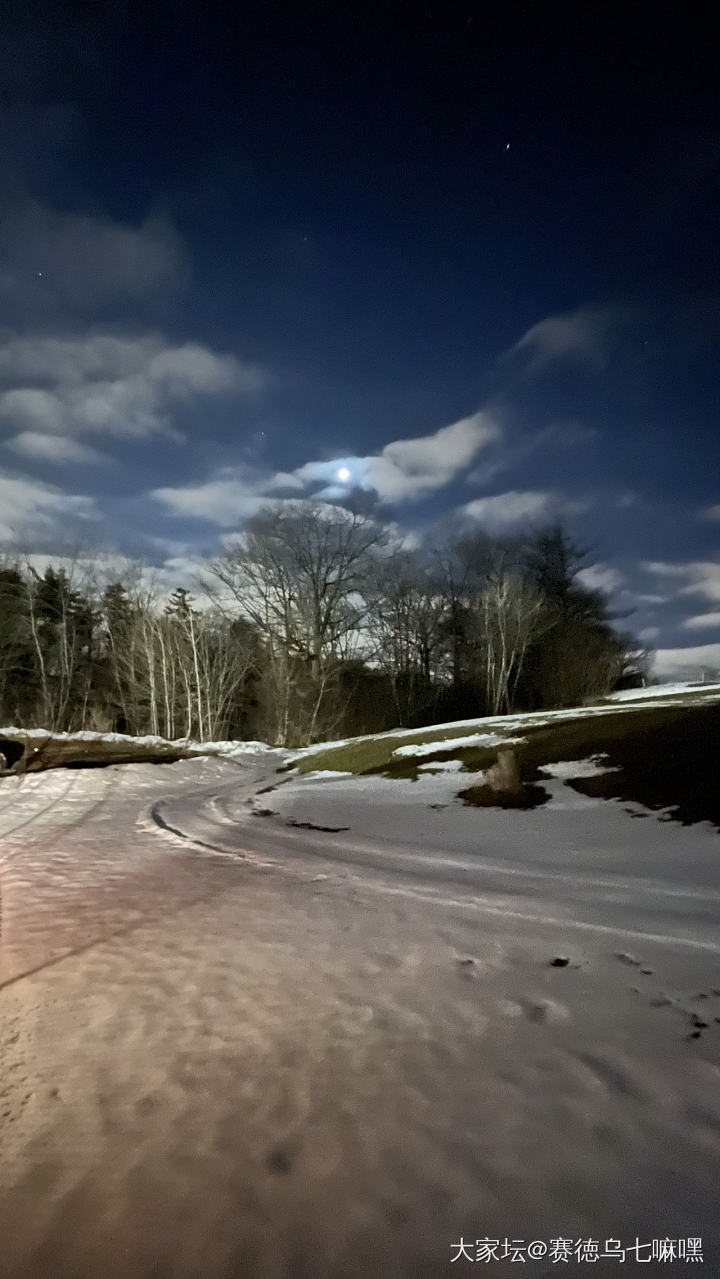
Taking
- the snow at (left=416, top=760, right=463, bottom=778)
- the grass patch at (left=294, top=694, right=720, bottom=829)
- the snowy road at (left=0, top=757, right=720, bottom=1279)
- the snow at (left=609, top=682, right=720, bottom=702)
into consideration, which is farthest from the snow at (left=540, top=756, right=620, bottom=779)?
the snow at (left=609, top=682, right=720, bottom=702)

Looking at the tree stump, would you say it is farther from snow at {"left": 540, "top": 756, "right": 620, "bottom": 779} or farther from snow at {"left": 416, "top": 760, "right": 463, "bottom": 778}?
snow at {"left": 416, "top": 760, "right": 463, "bottom": 778}

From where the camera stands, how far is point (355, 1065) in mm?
4051

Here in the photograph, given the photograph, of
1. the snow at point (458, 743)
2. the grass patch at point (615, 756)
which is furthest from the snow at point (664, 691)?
the snow at point (458, 743)

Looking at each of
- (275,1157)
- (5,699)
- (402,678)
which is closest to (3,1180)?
(275,1157)

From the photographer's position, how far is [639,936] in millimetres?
5922

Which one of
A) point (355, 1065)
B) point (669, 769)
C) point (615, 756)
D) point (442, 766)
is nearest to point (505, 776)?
point (615, 756)

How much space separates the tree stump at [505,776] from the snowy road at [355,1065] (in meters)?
3.98

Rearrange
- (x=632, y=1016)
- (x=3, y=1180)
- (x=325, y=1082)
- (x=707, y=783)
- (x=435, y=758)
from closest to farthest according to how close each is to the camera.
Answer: (x=3, y=1180) < (x=325, y=1082) < (x=632, y=1016) < (x=707, y=783) < (x=435, y=758)

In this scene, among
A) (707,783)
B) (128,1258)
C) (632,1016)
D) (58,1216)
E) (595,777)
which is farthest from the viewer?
(595,777)

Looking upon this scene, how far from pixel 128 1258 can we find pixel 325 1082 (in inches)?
55.4

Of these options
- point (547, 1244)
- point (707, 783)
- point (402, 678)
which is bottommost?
point (547, 1244)

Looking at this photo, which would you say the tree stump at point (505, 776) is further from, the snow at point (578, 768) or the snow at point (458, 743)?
the snow at point (458, 743)

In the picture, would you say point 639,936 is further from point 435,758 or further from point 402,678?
Result: point 402,678

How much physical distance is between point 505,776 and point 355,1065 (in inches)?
363
